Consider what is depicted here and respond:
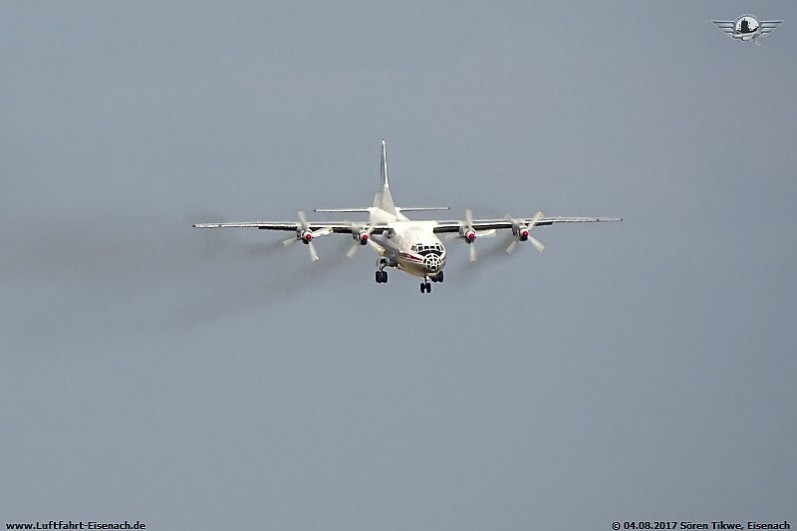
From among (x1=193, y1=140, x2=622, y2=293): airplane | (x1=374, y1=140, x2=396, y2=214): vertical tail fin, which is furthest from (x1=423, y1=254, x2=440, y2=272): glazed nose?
(x1=374, y1=140, x2=396, y2=214): vertical tail fin

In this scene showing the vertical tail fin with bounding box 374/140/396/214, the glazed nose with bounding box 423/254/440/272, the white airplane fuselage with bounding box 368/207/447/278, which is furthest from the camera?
the vertical tail fin with bounding box 374/140/396/214

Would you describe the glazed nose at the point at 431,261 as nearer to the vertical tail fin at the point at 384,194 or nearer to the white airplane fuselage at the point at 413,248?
the white airplane fuselage at the point at 413,248

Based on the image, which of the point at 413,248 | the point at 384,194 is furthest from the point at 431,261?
the point at 384,194

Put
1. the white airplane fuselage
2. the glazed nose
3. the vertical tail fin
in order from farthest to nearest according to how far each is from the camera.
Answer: the vertical tail fin < the white airplane fuselage < the glazed nose

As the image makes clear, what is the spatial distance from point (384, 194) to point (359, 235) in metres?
11.4

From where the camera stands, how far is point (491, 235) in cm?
9150

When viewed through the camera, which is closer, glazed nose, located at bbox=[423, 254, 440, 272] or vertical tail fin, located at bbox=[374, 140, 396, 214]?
glazed nose, located at bbox=[423, 254, 440, 272]

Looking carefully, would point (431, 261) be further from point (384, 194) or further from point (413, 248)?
point (384, 194)

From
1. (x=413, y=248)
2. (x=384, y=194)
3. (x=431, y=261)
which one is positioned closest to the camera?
(x=431, y=261)

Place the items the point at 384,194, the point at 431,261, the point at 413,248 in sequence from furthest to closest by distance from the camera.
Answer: the point at 384,194, the point at 413,248, the point at 431,261

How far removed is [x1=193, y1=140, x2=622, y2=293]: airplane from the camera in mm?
85500

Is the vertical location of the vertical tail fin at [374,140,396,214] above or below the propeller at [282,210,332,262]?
above

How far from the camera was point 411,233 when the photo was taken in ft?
285

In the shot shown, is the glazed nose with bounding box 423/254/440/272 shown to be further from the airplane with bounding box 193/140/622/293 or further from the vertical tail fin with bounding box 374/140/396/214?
the vertical tail fin with bounding box 374/140/396/214
